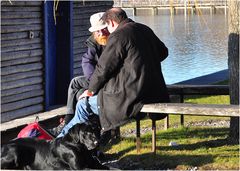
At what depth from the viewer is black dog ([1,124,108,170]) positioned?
608 cm

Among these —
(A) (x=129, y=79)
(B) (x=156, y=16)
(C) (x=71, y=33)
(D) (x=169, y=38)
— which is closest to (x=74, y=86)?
(A) (x=129, y=79)

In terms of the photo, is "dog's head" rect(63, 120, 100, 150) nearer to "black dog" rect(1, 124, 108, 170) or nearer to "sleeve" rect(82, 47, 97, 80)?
"black dog" rect(1, 124, 108, 170)

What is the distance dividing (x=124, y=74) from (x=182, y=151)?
4.89ft

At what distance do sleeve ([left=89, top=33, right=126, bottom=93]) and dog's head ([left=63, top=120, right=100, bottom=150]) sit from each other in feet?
1.85

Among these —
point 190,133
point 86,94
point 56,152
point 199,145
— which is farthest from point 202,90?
point 56,152

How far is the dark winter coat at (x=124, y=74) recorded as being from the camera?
20.8 feet

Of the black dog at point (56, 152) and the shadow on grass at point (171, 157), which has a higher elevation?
the black dog at point (56, 152)

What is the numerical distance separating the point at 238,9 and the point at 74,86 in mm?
2172

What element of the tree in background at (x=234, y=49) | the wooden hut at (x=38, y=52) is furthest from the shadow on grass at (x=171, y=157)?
the wooden hut at (x=38, y=52)

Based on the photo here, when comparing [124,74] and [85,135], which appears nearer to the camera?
[85,135]

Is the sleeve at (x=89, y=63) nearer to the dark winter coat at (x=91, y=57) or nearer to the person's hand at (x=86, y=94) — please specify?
the dark winter coat at (x=91, y=57)

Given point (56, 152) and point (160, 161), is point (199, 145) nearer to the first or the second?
point (160, 161)

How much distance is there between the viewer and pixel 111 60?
6.34m

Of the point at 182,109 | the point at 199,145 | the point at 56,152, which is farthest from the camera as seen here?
the point at 199,145
